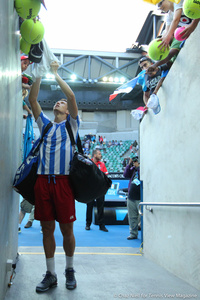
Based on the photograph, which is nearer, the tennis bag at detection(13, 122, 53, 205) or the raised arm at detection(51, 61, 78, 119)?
the tennis bag at detection(13, 122, 53, 205)

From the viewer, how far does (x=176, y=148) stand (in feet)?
8.73

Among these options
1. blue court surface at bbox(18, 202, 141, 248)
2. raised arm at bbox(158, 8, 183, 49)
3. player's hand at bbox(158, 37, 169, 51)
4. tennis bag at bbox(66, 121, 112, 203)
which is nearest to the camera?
tennis bag at bbox(66, 121, 112, 203)

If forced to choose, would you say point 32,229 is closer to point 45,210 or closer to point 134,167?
point 134,167

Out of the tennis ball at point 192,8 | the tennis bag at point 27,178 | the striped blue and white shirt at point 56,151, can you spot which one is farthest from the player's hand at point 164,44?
the tennis bag at point 27,178

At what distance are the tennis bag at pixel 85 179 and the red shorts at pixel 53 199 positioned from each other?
0.30 ft

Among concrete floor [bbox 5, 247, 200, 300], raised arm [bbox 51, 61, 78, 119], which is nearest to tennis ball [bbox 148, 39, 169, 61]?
raised arm [bbox 51, 61, 78, 119]

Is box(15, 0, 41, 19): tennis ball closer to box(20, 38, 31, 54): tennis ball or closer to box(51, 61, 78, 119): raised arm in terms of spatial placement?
box(20, 38, 31, 54): tennis ball

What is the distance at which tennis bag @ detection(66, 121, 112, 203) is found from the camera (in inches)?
88.8

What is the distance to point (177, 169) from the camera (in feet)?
8.61

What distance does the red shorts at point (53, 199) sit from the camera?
217cm

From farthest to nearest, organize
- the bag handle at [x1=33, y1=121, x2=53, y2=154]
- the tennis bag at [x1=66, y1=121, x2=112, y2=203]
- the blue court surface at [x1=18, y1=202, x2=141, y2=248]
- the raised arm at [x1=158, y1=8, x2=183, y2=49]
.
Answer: the blue court surface at [x1=18, y1=202, x2=141, y2=248] < the raised arm at [x1=158, y1=8, x2=183, y2=49] < the bag handle at [x1=33, y1=121, x2=53, y2=154] < the tennis bag at [x1=66, y1=121, x2=112, y2=203]

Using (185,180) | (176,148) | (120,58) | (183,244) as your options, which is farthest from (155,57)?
(120,58)

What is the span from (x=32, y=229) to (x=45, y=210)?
350cm

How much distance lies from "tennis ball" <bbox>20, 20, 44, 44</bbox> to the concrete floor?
1954 millimetres
